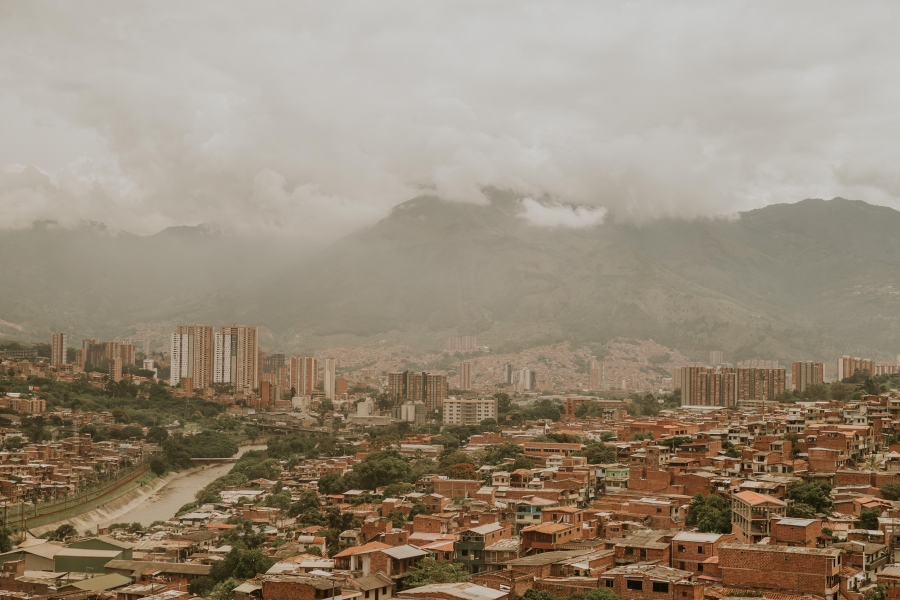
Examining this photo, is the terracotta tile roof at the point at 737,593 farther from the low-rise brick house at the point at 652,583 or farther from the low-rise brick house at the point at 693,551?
the low-rise brick house at the point at 693,551

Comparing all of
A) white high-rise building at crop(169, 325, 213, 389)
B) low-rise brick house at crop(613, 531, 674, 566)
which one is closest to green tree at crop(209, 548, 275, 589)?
low-rise brick house at crop(613, 531, 674, 566)

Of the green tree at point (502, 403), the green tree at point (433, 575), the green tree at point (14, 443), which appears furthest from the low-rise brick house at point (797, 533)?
the green tree at point (502, 403)

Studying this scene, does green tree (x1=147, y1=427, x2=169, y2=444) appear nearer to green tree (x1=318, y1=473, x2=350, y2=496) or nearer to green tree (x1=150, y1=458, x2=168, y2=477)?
green tree (x1=150, y1=458, x2=168, y2=477)

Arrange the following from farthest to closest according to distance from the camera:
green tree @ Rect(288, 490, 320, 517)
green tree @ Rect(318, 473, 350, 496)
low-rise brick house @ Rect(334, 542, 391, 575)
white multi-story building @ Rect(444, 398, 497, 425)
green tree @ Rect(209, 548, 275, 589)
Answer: white multi-story building @ Rect(444, 398, 497, 425), green tree @ Rect(318, 473, 350, 496), green tree @ Rect(288, 490, 320, 517), green tree @ Rect(209, 548, 275, 589), low-rise brick house @ Rect(334, 542, 391, 575)

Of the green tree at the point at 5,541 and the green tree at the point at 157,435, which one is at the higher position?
the green tree at the point at 157,435

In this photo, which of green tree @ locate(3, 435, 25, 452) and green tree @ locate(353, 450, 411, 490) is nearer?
green tree @ locate(353, 450, 411, 490)

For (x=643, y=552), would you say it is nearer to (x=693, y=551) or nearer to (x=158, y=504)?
(x=693, y=551)
